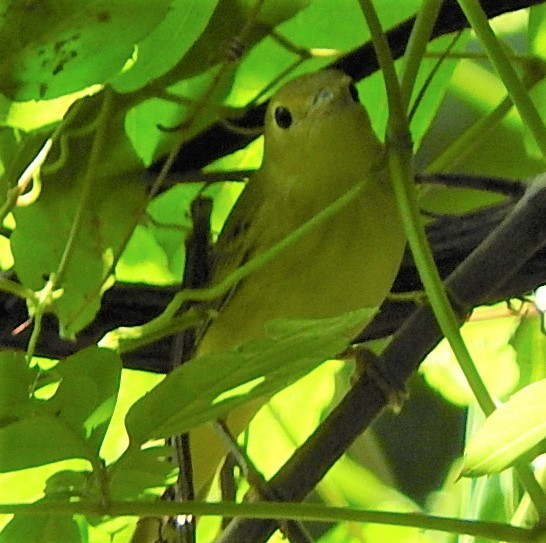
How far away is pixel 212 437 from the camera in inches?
33.6

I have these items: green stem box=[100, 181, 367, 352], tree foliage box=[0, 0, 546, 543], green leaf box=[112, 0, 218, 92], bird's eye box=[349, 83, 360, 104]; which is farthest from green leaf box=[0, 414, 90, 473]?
bird's eye box=[349, 83, 360, 104]

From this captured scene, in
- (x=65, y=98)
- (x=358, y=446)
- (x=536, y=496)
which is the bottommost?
(x=536, y=496)

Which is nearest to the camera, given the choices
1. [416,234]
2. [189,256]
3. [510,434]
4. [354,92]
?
[510,434]

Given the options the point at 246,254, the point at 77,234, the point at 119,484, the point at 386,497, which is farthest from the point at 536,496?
the point at 386,497

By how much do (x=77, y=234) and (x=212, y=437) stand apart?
30cm

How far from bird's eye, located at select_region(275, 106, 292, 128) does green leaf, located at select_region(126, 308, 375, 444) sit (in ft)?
1.31

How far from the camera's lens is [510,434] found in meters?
0.36

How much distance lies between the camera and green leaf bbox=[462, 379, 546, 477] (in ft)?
1.16

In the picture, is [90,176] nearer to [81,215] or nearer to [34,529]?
[81,215]

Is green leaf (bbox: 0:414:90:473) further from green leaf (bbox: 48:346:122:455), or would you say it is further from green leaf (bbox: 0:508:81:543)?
green leaf (bbox: 0:508:81:543)

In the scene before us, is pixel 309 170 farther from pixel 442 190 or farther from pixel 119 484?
pixel 119 484

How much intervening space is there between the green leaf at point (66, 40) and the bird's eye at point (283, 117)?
28 centimetres

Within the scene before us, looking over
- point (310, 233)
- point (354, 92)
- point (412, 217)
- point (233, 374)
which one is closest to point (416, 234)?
point (412, 217)

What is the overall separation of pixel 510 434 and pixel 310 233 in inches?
13.5
